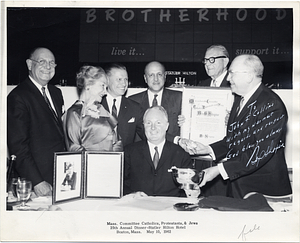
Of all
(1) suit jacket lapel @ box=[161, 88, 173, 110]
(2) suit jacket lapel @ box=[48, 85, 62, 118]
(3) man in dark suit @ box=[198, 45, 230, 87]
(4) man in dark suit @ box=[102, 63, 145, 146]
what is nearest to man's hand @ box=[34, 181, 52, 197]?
(2) suit jacket lapel @ box=[48, 85, 62, 118]

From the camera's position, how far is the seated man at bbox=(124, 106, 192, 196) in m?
2.21

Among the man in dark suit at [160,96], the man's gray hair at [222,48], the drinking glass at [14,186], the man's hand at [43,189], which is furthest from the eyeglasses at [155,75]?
the drinking glass at [14,186]

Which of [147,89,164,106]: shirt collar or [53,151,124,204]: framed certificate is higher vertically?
[147,89,164,106]: shirt collar

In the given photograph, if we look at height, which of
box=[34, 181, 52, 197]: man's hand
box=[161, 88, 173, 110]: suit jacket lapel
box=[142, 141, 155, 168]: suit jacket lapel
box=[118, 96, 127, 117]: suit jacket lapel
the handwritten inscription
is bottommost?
box=[34, 181, 52, 197]: man's hand

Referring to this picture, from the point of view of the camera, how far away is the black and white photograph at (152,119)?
7.24 ft

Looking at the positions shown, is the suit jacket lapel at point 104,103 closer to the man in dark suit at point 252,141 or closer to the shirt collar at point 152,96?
the shirt collar at point 152,96

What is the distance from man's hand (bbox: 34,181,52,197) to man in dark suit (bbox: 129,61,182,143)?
2.48 ft

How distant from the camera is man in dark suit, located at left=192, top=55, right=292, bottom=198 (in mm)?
2209

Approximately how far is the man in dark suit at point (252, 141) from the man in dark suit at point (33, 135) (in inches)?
36.9

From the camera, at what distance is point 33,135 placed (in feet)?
7.27

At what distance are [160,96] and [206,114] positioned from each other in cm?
31

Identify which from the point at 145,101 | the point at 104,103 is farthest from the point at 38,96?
the point at 145,101
